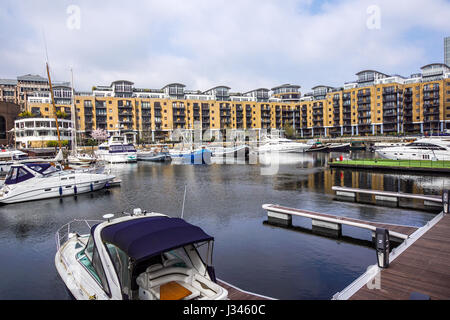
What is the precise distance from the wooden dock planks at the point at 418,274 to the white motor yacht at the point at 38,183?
78.1ft

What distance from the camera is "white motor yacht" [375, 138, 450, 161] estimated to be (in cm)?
3603

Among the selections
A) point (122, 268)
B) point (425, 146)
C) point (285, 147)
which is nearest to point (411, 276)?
point (122, 268)

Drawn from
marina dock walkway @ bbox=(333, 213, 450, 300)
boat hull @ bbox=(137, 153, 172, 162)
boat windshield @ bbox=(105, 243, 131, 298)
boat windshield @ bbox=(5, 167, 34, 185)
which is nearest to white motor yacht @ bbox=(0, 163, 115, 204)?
boat windshield @ bbox=(5, 167, 34, 185)

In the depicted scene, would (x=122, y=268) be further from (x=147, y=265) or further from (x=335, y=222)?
(x=335, y=222)

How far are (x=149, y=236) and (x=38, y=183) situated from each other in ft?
67.8

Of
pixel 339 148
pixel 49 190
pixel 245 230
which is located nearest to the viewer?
pixel 245 230

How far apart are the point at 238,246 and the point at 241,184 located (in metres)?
16.4

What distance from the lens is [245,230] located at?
15.1m

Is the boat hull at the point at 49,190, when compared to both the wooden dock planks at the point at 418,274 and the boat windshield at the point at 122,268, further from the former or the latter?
the wooden dock planks at the point at 418,274

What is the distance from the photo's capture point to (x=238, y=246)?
13.1 metres

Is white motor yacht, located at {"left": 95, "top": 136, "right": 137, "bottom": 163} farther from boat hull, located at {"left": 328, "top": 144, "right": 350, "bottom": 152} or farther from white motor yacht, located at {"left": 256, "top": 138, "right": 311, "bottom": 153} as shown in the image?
boat hull, located at {"left": 328, "top": 144, "right": 350, "bottom": 152}

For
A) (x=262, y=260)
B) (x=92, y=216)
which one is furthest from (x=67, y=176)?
(x=262, y=260)

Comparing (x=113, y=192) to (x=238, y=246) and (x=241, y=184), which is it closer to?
(x=241, y=184)
